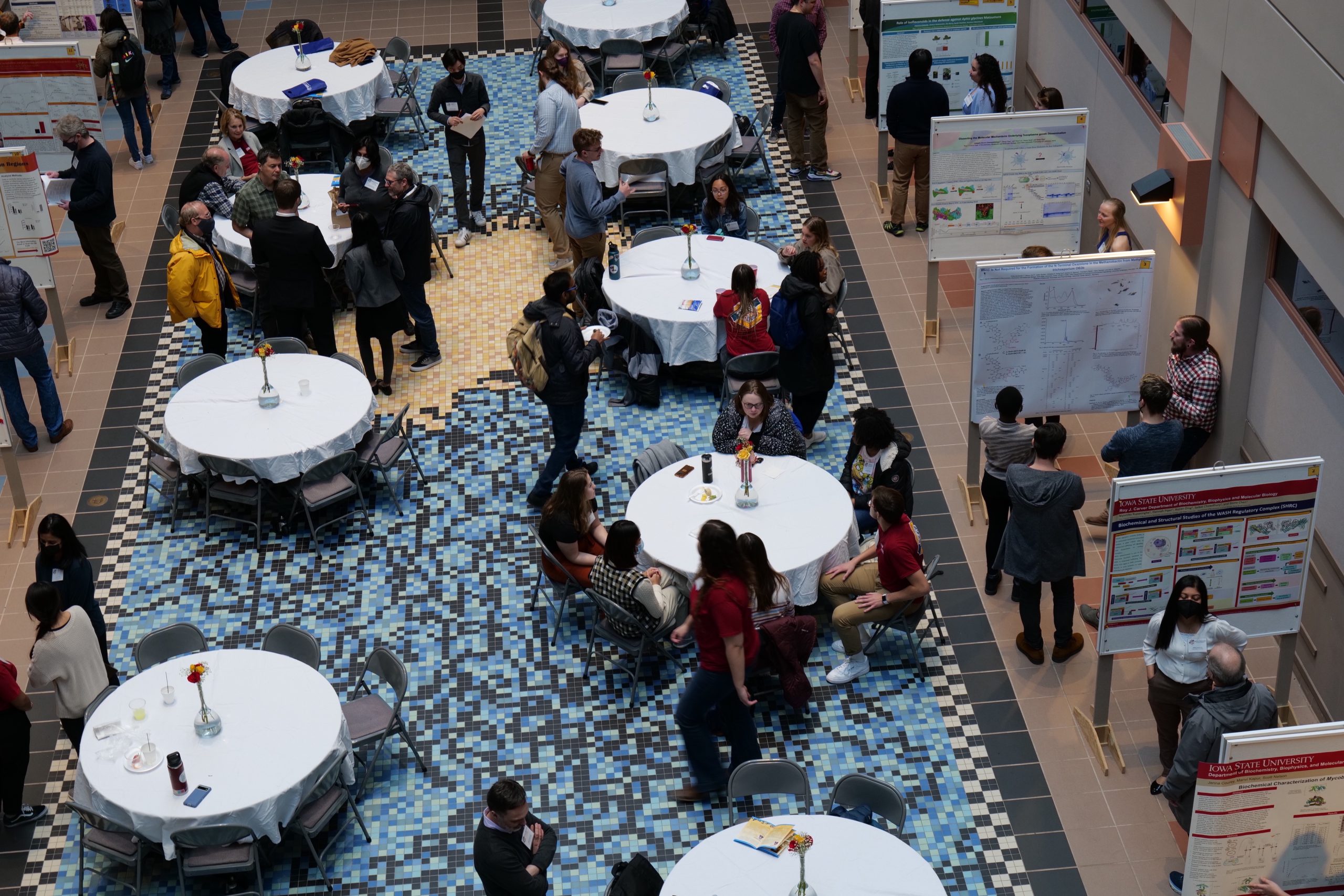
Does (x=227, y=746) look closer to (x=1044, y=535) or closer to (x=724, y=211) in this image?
(x=1044, y=535)

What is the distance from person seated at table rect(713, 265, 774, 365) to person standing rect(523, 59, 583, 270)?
2.51 meters

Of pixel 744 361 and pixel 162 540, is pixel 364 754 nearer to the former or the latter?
pixel 162 540

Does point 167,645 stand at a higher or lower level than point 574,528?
lower

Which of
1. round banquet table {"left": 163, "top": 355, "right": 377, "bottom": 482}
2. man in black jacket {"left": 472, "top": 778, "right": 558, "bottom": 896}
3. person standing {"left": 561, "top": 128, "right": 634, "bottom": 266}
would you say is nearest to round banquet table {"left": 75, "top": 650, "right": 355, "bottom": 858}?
man in black jacket {"left": 472, "top": 778, "right": 558, "bottom": 896}

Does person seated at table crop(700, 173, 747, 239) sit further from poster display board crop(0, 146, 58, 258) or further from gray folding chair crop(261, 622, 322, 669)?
gray folding chair crop(261, 622, 322, 669)

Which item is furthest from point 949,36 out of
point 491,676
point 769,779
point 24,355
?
point 24,355

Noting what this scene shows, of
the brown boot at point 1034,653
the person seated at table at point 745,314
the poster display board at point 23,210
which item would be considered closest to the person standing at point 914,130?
the person seated at table at point 745,314

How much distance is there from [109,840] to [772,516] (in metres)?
4.41

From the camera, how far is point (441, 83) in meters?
14.0

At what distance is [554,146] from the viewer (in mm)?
13414

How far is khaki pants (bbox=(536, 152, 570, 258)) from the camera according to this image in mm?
13602

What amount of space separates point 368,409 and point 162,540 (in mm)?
1798

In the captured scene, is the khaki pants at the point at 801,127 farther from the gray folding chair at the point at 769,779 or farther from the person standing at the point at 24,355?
the gray folding chair at the point at 769,779

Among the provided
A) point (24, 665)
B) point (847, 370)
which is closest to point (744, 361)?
point (847, 370)
